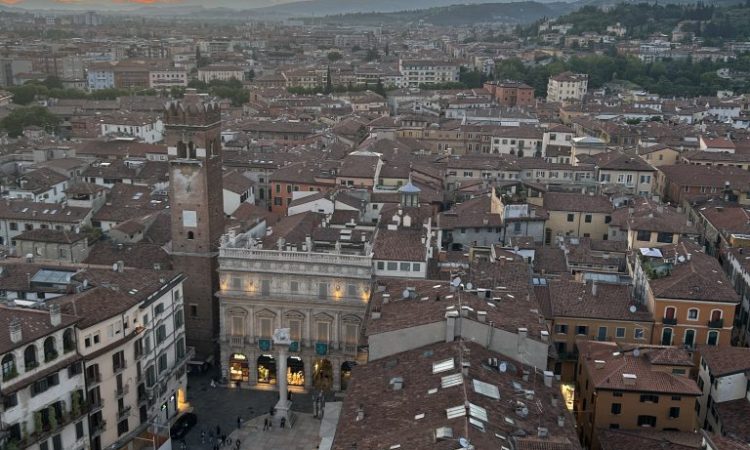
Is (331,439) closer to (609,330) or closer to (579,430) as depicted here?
(579,430)

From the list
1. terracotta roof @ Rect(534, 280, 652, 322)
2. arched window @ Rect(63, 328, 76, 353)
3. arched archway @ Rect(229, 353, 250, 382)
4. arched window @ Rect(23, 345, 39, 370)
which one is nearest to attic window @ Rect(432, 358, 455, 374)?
terracotta roof @ Rect(534, 280, 652, 322)

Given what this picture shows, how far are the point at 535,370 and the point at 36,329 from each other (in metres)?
27.4

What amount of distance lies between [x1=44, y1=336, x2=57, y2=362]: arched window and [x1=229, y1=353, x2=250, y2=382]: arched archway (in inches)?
828

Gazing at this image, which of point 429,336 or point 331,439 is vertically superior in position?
point 429,336

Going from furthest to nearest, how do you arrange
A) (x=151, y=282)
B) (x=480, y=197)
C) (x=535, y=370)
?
(x=480, y=197) < (x=151, y=282) < (x=535, y=370)

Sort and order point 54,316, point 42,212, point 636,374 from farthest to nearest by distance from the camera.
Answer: point 42,212
point 636,374
point 54,316

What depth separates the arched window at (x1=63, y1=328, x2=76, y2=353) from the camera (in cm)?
4312

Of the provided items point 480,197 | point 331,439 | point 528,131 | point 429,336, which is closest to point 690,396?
point 429,336

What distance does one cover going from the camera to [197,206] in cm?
6406

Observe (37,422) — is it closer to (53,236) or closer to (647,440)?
(53,236)

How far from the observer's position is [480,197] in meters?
84.4

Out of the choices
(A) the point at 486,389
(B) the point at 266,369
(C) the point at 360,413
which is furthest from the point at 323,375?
(A) the point at 486,389

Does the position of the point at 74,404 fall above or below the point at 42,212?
below

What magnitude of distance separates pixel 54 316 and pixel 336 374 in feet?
80.1
